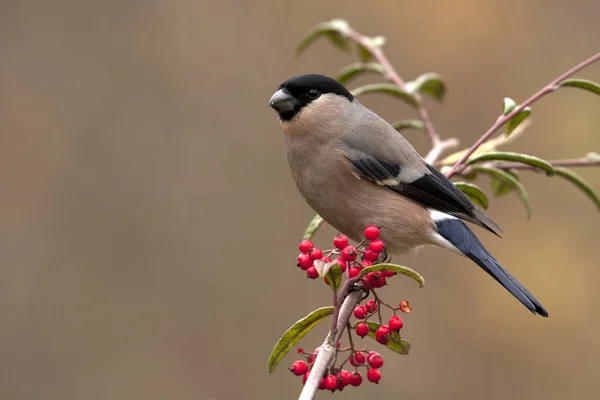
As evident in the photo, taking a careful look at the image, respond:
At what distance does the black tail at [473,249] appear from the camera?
2.35 m

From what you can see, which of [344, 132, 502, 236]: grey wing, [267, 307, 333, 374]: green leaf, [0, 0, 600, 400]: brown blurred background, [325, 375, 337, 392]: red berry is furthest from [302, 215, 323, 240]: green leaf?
[0, 0, 600, 400]: brown blurred background

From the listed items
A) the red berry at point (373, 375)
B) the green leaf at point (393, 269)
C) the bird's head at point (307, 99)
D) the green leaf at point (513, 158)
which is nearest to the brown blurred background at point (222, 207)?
the bird's head at point (307, 99)

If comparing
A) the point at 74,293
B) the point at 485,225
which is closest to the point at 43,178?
the point at 74,293

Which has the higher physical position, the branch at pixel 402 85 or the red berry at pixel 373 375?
the branch at pixel 402 85

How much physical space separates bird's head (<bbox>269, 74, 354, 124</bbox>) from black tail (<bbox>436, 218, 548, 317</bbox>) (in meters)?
0.56

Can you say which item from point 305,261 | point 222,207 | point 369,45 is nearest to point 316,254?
point 305,261

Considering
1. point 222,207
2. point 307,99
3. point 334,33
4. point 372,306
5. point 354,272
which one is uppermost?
point 334,33

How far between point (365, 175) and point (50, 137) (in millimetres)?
2786

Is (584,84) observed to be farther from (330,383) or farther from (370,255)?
(330,383)

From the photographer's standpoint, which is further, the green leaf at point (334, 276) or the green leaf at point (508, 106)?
the green leaf at point (508, 106)

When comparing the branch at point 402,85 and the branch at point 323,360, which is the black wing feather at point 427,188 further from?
the branch at point 323,360

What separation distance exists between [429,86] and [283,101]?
0.61 m

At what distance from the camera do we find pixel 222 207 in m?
4.63

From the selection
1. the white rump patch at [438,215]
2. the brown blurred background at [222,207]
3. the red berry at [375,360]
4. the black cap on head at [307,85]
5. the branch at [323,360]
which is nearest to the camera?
the branch at [323,360]
